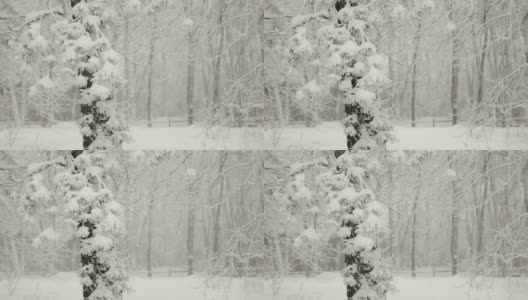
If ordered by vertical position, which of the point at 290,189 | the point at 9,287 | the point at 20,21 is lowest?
the point at 9,287

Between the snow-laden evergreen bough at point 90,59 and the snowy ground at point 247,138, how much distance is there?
146 cm

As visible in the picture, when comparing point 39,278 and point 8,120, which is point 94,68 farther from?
point 39,278

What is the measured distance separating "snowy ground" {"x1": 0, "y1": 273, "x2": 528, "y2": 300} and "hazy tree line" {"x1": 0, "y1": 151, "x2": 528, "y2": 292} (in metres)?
0.13

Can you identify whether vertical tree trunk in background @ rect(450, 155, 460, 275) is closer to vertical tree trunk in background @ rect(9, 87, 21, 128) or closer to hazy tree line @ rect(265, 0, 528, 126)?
hazy tree line @ rect(265, 0, 528, 126)

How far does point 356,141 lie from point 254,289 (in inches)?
102

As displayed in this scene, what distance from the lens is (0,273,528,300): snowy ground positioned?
934cm

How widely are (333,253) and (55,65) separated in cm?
414

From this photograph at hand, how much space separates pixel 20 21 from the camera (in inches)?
377

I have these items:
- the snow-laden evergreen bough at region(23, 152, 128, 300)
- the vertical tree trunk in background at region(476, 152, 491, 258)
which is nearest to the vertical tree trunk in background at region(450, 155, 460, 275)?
the vertical tree trunk in background at region(476, 152, 491, 258)

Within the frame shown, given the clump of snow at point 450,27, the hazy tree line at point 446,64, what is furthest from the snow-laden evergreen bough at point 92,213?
the clump of snow at point 450,27

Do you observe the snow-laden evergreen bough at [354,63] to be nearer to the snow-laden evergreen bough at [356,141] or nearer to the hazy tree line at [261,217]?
the snow-laden evergreen bough at [356,141]

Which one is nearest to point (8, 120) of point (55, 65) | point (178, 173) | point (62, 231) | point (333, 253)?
point (55, 65)

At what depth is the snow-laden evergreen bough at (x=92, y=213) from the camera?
25.0ft

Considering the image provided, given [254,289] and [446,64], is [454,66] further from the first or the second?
[254,289]
